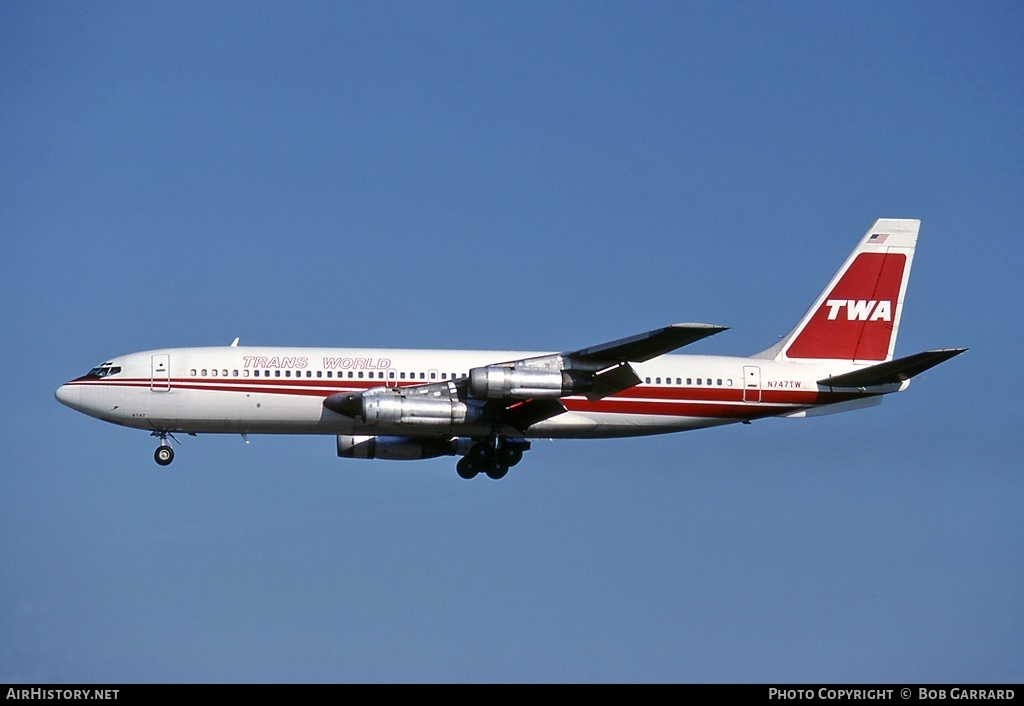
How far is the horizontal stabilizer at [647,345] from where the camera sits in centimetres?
5456

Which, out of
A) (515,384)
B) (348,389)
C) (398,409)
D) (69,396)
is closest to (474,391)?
(515,384)

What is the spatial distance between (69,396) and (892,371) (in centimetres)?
3219

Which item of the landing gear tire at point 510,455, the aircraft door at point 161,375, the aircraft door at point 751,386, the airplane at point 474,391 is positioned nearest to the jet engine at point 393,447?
the airplane at point 474,391

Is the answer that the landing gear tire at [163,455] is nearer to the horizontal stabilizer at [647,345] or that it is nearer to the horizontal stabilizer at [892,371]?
the horizontal stabilizer at [647,345]

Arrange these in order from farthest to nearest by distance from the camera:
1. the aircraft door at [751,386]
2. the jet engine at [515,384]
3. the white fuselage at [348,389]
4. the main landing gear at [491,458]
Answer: the aircraft door at [751,386]
the main landing gear at [491,458]
the white fuselage at [348,389]
the jet engine at [515,384]

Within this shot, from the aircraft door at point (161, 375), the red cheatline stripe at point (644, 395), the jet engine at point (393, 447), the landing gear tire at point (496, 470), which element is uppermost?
the aircraft door at point (161, 375)

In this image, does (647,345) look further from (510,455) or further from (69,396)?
(69,396)

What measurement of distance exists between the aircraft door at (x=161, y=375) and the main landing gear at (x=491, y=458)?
12.0m

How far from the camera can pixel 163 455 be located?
59.5 m

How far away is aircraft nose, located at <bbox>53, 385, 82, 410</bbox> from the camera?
59.1 metres

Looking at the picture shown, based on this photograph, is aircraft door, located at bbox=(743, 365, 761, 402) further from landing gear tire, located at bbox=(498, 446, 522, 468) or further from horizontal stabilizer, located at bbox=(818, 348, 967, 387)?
landing gear tire, located at bbox=(498, 446, 522, 468)
